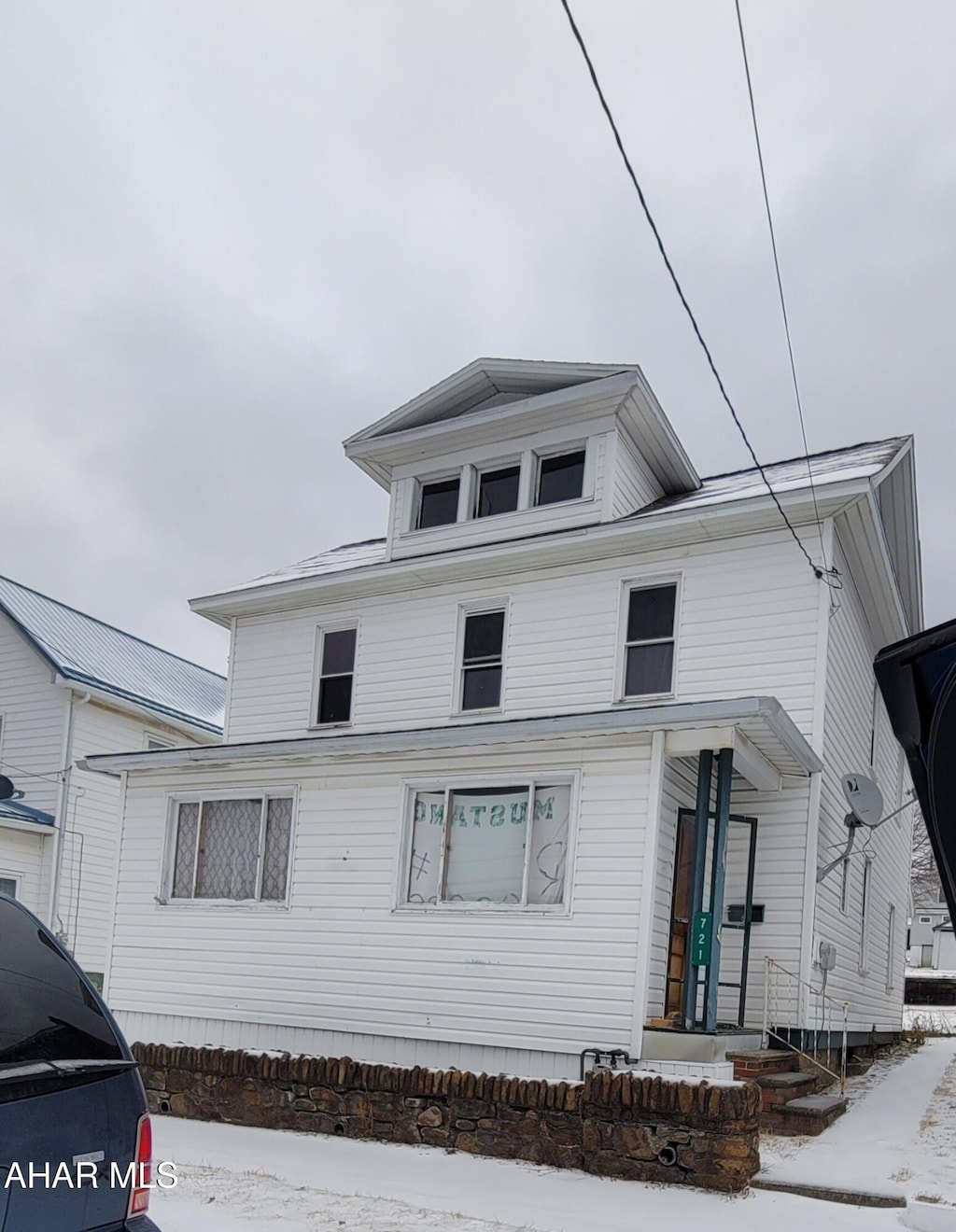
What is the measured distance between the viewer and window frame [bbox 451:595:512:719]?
14.3m

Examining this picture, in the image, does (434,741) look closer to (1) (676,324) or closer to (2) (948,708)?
(1) (676,324)

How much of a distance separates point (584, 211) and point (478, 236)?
5.47m

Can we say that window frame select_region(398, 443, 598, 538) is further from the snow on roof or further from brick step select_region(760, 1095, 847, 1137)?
brick step select_region(760, 1095, 847, 1137)

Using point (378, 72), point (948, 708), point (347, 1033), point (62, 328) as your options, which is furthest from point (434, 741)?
point (62, 328)

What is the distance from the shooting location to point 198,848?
13.4 metres

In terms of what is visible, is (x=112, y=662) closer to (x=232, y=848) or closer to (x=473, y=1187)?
(x=232, y=848)

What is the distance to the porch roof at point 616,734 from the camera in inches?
389

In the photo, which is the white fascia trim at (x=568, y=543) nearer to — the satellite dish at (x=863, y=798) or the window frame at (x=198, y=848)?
the satellite dish at (x=863, y=798)

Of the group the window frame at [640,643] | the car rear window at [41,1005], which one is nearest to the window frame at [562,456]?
the window frame at [640,643]

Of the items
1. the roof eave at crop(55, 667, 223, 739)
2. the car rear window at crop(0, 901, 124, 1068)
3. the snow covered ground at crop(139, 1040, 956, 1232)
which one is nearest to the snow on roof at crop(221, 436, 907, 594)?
the roof eave at crop(55, 667, 223, 739)

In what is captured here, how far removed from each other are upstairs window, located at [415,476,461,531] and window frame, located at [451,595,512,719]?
1398 mm

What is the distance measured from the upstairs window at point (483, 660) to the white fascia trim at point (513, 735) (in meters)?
2.50

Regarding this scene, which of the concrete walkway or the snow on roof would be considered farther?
the snow on roof

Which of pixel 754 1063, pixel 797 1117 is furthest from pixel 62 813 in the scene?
pixel 797 1117
